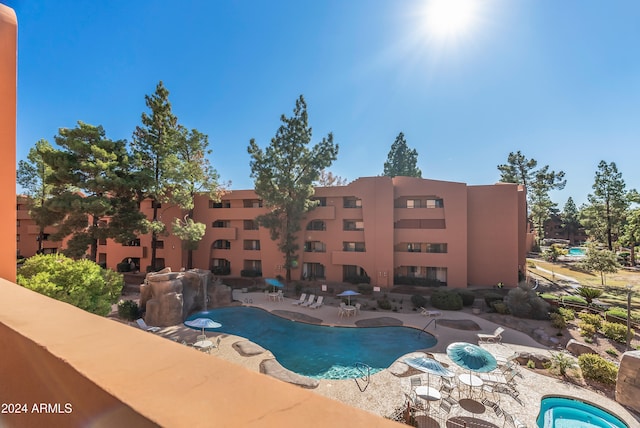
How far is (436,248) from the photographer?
2555cm

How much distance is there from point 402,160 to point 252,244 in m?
24.6

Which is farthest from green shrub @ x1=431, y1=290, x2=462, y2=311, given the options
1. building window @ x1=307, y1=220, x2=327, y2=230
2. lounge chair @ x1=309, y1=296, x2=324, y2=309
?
building window @ x1=307, y1=220, x2=327, y2=230

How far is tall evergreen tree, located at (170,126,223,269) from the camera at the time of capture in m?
25.4

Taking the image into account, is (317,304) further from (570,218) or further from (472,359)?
(570,218)

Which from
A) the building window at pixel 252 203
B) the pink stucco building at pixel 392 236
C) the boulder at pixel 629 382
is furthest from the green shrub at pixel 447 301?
the building window at pixel 252 203

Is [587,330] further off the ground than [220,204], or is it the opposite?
[220,204]

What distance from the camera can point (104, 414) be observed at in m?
1.20

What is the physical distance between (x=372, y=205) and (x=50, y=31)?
75.2 ft

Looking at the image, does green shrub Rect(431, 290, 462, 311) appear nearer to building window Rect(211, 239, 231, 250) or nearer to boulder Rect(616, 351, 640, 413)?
boulder Rect(616, 351, 640, 413)

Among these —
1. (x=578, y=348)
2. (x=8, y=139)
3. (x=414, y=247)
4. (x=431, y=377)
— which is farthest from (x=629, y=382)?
(x=8, y=139)

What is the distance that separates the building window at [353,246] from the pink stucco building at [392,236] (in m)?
0.10

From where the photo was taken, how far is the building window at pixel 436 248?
2527 cm

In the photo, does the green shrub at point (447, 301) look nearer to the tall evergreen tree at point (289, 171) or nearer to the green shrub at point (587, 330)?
the green shrub at point (587, 330)

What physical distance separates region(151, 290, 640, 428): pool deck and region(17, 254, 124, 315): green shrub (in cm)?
575
